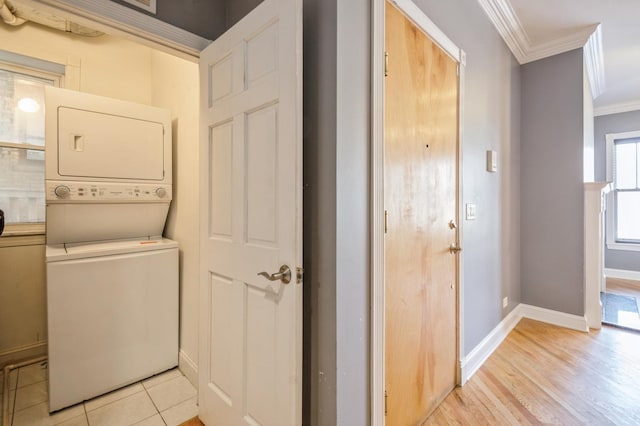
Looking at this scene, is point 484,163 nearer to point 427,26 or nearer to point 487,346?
point 427,26

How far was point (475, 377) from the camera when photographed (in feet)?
6.73

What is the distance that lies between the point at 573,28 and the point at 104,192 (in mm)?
4148

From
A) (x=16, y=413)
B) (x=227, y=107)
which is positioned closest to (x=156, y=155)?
(x=227, y=107)

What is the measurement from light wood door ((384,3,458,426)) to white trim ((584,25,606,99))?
209 cm

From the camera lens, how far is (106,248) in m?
1.94

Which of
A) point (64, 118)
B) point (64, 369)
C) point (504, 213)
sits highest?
point (64, 118)

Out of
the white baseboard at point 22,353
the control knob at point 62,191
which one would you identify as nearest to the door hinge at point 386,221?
the control knob at point 62,191

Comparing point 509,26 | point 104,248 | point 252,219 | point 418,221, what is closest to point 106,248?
point 104,248

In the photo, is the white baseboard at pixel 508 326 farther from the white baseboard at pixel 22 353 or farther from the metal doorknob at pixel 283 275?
the white baseboard at pixel 22 353

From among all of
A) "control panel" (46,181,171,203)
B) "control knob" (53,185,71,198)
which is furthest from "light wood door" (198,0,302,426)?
"control knob" (53,185,71,198)

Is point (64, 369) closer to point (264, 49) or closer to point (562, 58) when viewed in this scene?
point (264, 49)

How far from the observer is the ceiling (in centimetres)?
239

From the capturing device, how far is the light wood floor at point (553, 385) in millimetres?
1681

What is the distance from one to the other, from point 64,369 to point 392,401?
6.26 feet
